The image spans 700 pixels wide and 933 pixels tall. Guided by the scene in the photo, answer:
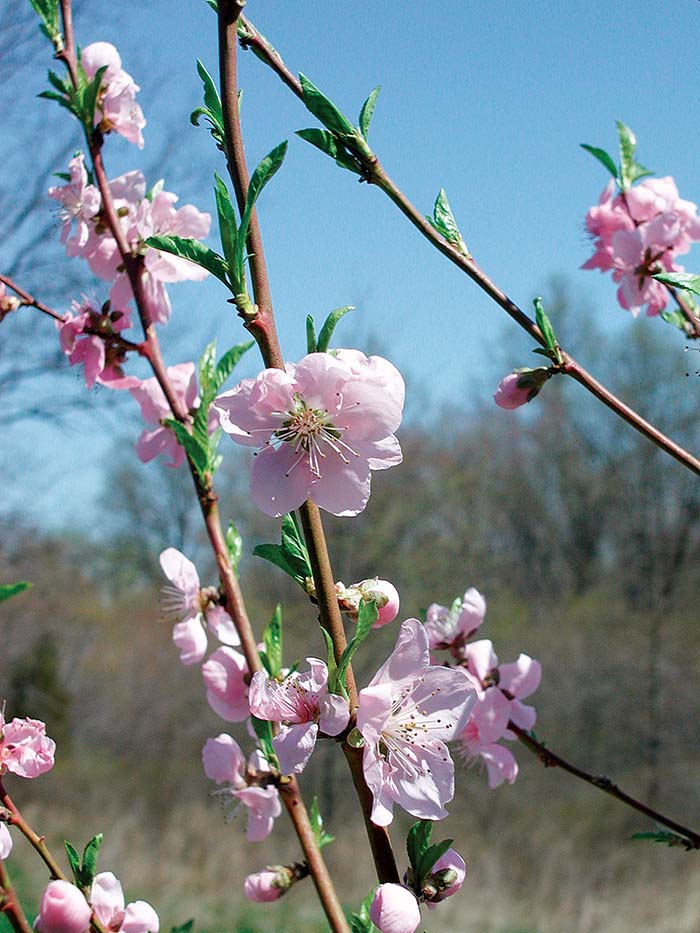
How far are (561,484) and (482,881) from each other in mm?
5528

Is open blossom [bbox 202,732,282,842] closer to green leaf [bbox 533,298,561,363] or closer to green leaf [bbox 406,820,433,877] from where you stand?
green leaf [bbox 406,820,433,877]

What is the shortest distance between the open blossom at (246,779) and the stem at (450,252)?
1.28ft

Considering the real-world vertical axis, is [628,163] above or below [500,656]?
above

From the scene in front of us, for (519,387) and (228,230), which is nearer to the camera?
(228,230)

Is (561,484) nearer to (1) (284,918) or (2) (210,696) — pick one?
(1) (284,918)

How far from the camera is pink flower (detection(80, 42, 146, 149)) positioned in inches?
30.6

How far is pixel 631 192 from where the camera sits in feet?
3.83

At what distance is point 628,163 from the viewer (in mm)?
1010

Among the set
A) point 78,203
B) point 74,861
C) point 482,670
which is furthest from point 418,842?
point 78,203

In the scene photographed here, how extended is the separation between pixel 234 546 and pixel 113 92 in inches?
15.9

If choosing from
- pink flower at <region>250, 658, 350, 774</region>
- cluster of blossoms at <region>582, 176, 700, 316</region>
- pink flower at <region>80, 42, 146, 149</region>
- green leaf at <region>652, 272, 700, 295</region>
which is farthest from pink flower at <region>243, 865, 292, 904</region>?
cluster of blossoms at <region>582, 176, 700, 316</region>

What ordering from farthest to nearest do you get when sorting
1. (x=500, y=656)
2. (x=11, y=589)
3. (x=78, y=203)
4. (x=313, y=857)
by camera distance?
(x=500, y=656) < (x=78, y=203) < (x=313, y=857) < (x=11, y=589)

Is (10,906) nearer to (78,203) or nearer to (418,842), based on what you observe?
(418,842)

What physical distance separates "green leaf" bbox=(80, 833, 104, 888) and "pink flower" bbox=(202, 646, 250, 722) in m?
0.15
